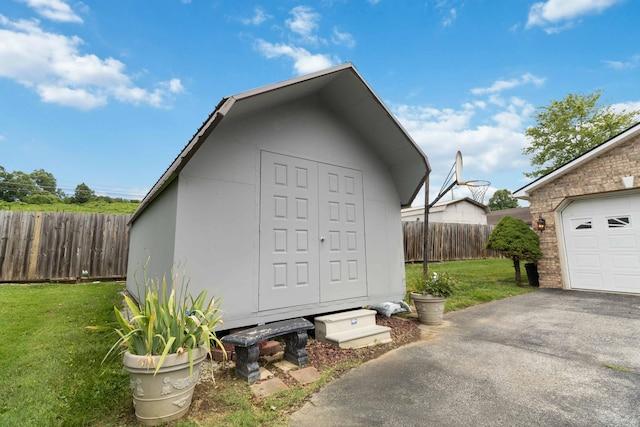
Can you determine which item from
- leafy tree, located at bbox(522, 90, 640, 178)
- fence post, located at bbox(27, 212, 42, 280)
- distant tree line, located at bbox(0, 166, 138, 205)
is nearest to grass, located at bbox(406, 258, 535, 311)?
fence post, located at bbox(27, 212, 42, 280)

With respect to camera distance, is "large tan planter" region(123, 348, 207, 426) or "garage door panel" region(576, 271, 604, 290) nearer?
"large tan planter" region(123, 348, 207, 426)

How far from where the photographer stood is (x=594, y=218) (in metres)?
8.05

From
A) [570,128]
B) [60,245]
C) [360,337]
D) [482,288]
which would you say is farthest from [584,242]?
[570,128]

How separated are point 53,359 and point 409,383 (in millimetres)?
4110

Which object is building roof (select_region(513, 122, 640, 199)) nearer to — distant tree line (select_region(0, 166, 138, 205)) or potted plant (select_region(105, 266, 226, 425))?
potted plant (select_region(105, 266, 226, 425))

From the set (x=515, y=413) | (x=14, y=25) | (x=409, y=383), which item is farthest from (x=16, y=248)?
(x=515, y=413)

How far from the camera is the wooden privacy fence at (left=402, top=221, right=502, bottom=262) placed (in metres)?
14.5

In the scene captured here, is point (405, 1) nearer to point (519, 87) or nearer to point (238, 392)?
point (519, 87)

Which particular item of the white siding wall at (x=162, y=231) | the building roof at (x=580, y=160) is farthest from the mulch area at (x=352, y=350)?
the building roof at (x=580, y=160)

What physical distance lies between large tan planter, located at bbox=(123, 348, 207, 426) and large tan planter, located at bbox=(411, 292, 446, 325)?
4.08 meters

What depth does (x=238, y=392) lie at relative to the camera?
276cm

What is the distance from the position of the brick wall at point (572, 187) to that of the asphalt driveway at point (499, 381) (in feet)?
12.5

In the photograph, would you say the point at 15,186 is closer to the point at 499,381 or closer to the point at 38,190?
the point at 38,190

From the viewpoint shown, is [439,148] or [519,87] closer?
[519,87]
